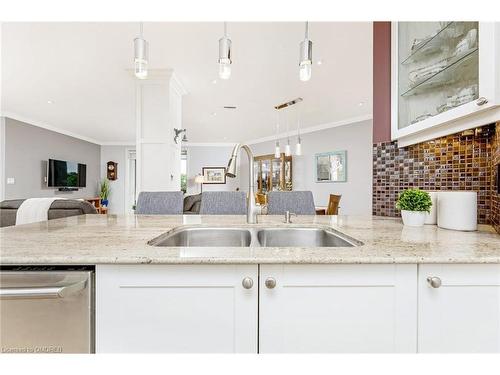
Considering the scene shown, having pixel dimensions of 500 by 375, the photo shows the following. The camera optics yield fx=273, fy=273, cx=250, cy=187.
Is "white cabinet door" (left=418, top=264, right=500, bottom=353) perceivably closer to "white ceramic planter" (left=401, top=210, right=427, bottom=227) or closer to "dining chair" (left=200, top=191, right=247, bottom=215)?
"white ceramic planter" (left=401, top=210, right=427, bottom=227)

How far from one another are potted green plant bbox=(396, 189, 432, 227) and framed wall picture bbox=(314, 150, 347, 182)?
4.97 m

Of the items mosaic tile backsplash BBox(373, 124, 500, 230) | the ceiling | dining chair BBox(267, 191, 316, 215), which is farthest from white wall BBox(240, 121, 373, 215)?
mosaic tile backsplash BBox(373, 124, 500, 230)

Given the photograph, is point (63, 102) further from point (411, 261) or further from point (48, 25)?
point (411, 261)

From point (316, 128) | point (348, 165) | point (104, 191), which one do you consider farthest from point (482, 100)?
point (104, 191)

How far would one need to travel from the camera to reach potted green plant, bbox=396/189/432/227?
1.30 meters

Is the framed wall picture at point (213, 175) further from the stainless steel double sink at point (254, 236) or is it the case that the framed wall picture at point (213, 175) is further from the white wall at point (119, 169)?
the stainless steel double sink at point (254, 236)

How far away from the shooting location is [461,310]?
0.73 m

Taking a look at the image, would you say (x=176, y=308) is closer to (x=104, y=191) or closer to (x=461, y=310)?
(x=461, y=310)

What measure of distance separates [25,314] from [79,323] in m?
0.14

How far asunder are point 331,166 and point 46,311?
628 cm

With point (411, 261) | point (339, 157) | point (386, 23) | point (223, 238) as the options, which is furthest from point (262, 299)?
point (339, 157)

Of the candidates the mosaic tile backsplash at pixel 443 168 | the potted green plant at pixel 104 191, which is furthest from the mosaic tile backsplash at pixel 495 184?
the potted green plant at pixel 104 191

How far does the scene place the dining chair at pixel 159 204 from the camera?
7.16 feet
